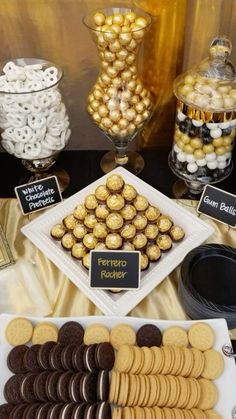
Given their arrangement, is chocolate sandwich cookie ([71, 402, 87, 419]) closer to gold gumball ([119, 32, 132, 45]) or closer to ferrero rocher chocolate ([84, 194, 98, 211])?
ferrero rocher chocolate ([84, 194, 98, 211])

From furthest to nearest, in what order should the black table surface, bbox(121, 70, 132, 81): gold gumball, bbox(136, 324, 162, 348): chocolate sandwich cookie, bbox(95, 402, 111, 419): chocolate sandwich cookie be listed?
the black table surface
bbox(121, 70, 132, 81): gold gumball
bbox(136, 324, 162, 348): chocolate sandwich cookie
bbox(95, 402, 111, 419): chocolate sandwich cookie

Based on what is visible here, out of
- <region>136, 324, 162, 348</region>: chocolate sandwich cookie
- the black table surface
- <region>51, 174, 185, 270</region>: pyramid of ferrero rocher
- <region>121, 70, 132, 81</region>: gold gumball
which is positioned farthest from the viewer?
the black table surface

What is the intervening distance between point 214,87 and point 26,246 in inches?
20.3

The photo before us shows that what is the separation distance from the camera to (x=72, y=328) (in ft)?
2.37

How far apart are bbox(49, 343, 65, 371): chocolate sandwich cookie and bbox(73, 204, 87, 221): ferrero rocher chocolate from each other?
0.88ft

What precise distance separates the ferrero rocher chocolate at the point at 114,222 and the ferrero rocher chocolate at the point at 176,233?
122 millimetres

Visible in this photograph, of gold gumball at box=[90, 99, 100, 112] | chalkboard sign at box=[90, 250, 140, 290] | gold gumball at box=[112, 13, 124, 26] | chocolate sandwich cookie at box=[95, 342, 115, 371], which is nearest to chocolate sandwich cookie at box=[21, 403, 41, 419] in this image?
chocolate sandwich cookie at box=[95, 342, 115, 371]

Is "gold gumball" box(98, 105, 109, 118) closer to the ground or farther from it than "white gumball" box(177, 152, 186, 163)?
farther from it

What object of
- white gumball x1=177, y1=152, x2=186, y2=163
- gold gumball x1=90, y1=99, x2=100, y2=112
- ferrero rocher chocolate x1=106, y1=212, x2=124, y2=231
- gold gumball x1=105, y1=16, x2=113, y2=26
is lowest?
ferrero rocher chocolate x1=106, y1=212, x2=124, y2=231

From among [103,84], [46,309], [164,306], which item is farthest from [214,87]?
[46,309]

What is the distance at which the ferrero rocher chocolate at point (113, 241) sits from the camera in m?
0.79

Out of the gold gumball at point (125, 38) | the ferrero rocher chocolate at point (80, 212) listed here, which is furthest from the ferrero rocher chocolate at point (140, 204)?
the gold gumball at point (125, 38)

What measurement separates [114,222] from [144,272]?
0.39 feet

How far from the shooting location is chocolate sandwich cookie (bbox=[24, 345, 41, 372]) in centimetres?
68
